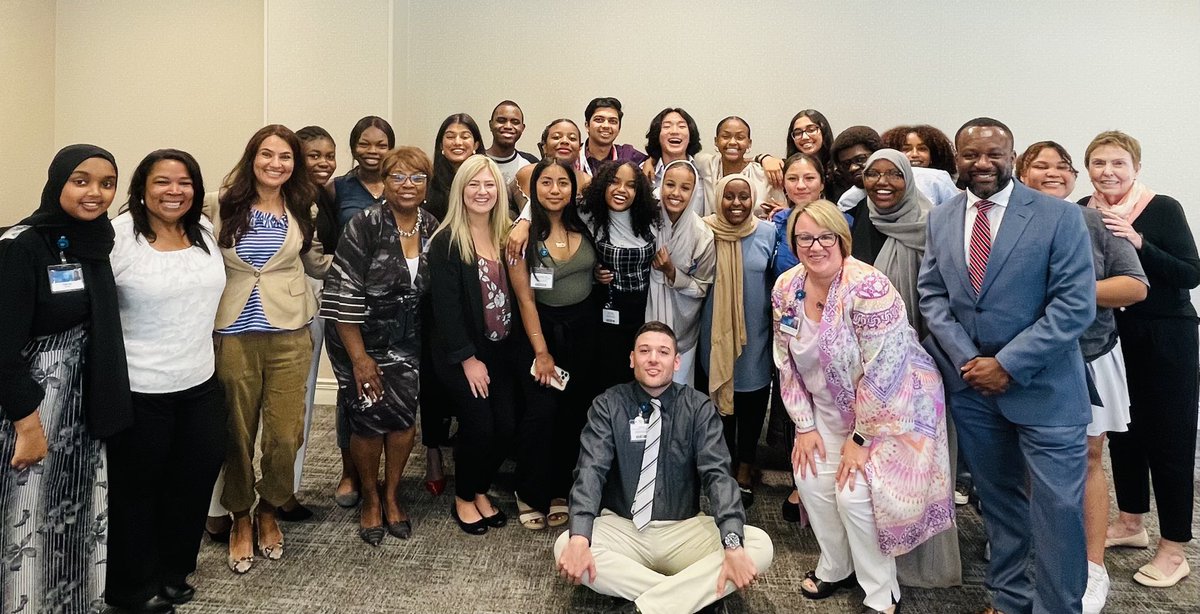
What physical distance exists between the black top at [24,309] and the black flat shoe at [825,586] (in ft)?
8.77

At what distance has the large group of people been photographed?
2.25 metres

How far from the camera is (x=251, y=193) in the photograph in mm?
2768

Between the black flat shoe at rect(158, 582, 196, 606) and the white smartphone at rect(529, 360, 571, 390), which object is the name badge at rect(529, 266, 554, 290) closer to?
the white smartphone at rect(529, 360, 571, 390)

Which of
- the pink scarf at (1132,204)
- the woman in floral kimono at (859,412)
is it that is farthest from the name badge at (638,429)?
the pink scarf at (1132,204)

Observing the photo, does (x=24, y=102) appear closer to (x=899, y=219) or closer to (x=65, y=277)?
(x=65, y=277)

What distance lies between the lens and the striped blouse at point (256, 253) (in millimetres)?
2717

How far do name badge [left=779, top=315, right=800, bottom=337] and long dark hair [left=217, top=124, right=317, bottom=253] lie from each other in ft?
6.41

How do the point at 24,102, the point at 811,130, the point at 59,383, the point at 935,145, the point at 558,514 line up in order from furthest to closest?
the point at 24,102 < the point at 811,130 < the point at 935,145 < the point at 558,514 < the point at 59,383

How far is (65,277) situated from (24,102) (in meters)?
4.34

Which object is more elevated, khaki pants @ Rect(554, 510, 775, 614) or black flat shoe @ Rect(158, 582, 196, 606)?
khaki pants @ Rect(554, 510, 775, 614)

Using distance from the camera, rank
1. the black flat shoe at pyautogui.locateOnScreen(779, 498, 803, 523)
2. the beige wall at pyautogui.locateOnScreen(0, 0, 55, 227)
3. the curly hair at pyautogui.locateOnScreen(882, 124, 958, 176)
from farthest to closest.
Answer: the beige wall at pyautogui.locateOnScreen(0, 0, 55, 227)
the curly hair at pyautogui.locateOnScreen(882, 124, 958, 176)
the black flat shoe at pyautogui.locateOnScreen(779, 498, 803, 523)

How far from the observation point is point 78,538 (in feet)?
7.44

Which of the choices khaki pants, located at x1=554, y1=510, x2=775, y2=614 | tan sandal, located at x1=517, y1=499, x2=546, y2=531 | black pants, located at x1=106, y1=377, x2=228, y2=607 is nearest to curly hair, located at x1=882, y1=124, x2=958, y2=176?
khaki pants, located at x1=554, y1=510, x2=775, y2=614

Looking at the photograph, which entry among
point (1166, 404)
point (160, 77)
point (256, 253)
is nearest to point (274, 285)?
point (256, 253)
